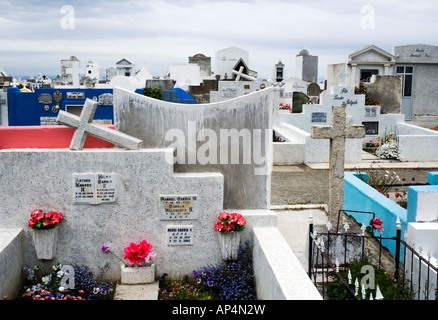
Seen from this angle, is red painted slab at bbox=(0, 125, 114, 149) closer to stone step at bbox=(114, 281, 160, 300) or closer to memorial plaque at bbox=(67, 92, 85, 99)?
stone step at bbox=(114, 281, 160, 300)

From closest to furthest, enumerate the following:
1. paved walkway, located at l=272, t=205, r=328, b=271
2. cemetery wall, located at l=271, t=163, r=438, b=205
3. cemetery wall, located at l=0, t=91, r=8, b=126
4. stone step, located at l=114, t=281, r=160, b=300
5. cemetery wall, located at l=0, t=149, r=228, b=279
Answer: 1. stone step, located at l=114, t=281, r=160, b=300
2. cemetery wall, located at l=0, t=149, r=228, b=279
3. paved walkway, located at l=272, t=205, r=328, b=271
4. cemetery wall, located at l=271, t=163, r=438, b=205
5. cemetery wall, located at l=0, t=91, r=8, b=126

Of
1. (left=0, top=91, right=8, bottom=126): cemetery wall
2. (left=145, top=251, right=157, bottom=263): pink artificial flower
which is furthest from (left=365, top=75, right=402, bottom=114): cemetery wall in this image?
(left=145, top=251, right=157, bottom=263): pink artificial flower

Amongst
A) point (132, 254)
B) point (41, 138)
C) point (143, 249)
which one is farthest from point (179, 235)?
point (41, 138)

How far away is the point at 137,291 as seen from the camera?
16.9 ft

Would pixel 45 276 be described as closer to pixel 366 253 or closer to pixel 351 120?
pixel 366 253

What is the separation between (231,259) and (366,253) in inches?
74.4

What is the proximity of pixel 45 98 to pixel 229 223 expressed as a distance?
7.37 metres

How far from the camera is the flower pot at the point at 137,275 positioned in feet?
17.5

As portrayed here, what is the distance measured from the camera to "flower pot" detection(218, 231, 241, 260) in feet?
17.6

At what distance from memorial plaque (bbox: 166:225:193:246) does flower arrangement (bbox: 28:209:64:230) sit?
50.4 inches

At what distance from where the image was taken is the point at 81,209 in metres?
5.40

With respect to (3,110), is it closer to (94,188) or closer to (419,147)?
(94,188)

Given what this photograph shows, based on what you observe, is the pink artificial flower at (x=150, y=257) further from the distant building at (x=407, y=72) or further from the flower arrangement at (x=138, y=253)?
Result: the distant building at (x=407, y=72)

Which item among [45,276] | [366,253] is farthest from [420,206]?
[45,276]
